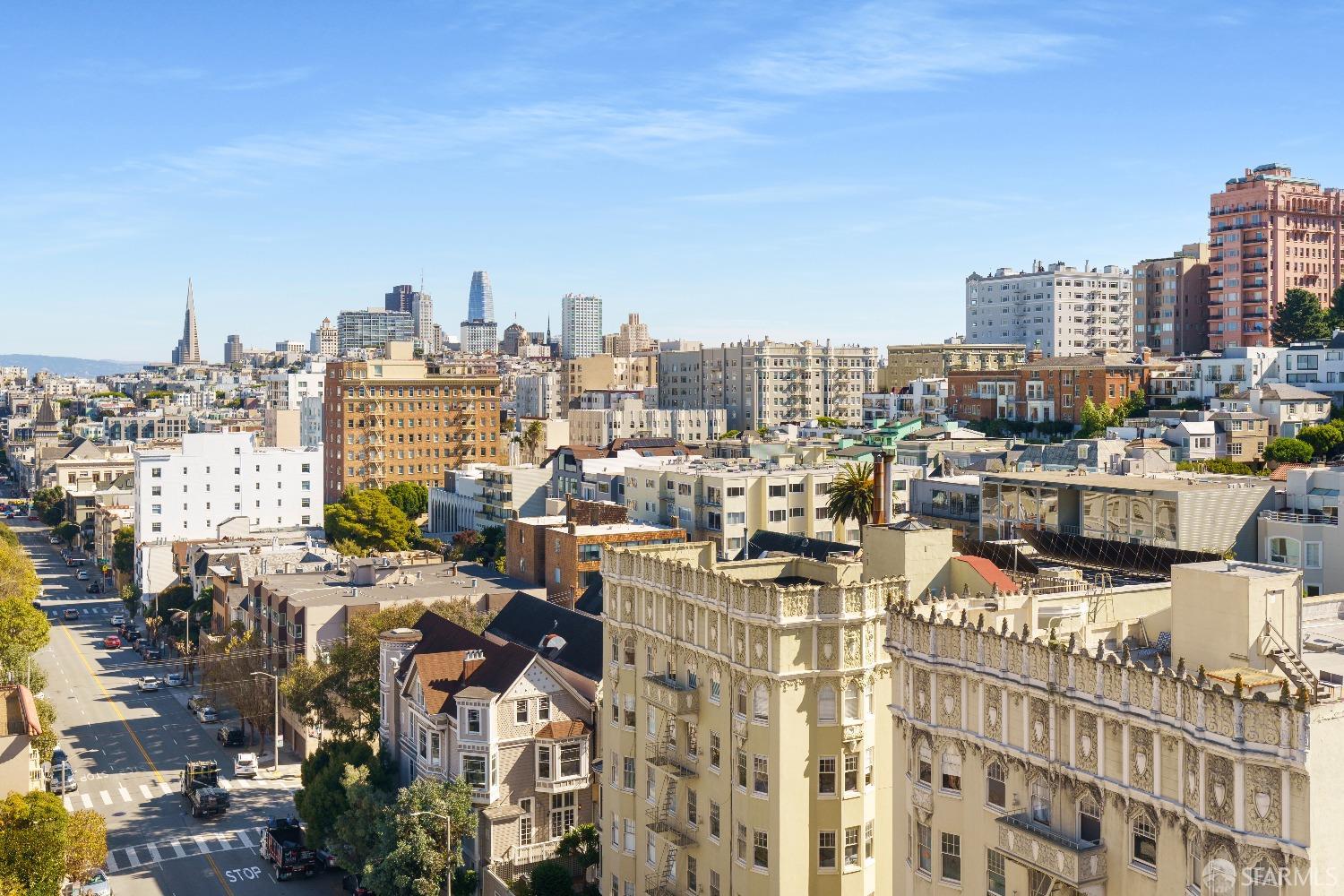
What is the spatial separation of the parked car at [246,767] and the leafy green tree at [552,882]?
3547cm

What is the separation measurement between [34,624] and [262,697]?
18719 mm

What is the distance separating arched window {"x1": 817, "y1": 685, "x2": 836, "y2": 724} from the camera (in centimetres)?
4656

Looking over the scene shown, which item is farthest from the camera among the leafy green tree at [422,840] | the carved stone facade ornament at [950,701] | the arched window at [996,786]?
the leafy green tree at [422,840]

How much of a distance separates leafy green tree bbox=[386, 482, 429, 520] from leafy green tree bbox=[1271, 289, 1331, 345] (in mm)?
127859

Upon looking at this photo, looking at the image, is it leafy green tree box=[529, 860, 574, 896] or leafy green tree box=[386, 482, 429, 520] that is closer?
leafy green tree box=[529, 860, 574, 896]

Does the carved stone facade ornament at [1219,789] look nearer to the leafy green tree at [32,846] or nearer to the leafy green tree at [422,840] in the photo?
the leafy green tree at [422,840]

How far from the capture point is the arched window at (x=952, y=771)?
1405 inches

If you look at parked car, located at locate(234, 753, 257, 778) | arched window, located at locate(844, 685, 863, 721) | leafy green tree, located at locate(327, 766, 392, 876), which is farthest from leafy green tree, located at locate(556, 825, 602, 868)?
parked car, located at locate(234, 753, 257, 778)

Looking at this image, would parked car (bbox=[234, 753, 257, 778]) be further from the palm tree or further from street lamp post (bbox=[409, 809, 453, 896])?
the palm tree

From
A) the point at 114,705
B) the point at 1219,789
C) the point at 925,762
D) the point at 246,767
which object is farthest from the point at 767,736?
the point at 114,705

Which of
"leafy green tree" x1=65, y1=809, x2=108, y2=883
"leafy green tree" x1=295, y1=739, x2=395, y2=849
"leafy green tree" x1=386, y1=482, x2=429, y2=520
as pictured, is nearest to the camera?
"leafy green tree" x1=65, y1=809, x2=108, y2=883

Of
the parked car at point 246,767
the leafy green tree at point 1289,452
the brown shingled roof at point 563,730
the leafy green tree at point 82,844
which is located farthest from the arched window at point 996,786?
the leafy green tree at point 1289,452

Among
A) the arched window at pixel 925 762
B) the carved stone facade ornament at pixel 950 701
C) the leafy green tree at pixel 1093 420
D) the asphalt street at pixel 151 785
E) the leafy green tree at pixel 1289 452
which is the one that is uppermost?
the leafy green tree at pixel 1093 420

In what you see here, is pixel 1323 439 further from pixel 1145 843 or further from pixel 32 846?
pixel 32 846
